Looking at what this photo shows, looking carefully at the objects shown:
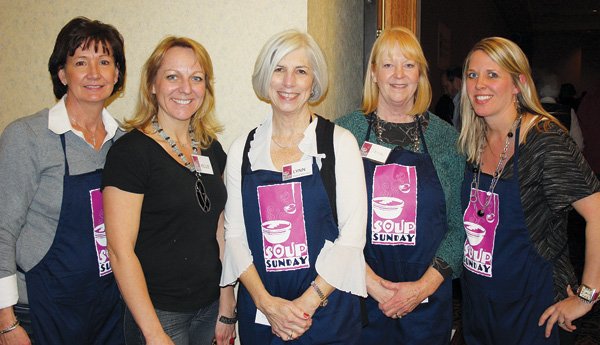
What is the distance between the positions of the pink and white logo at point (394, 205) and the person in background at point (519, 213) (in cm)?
24

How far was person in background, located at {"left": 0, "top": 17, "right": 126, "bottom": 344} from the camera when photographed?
167cm

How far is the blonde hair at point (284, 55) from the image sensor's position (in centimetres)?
172

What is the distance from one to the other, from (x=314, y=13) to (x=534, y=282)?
144 centimetres

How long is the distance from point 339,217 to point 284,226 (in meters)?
0.18

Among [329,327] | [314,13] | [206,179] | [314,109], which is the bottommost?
[329,327]

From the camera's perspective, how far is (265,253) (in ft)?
5.71

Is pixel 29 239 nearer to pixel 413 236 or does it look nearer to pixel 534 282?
pixel 413 236

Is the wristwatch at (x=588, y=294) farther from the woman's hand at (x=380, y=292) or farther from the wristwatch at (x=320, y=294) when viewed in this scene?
the wristwatch at (x=320, y=294)

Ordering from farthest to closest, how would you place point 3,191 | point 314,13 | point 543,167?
point 314,13, point 543,167, point 3,191

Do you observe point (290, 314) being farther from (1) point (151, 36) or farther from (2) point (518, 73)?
(1) point (151, 36)

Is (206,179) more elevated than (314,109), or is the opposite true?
(314,109)

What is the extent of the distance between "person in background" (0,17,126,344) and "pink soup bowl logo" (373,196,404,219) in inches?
38.7

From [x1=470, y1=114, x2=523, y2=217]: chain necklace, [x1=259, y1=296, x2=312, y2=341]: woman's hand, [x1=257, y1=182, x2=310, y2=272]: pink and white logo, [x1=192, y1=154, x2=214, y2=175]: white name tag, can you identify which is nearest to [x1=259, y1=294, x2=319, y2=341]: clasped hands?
[x1=259, y1=296, x2=312, y2=341]: woman's hand

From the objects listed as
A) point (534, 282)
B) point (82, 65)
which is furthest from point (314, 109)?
point (534, 282)
